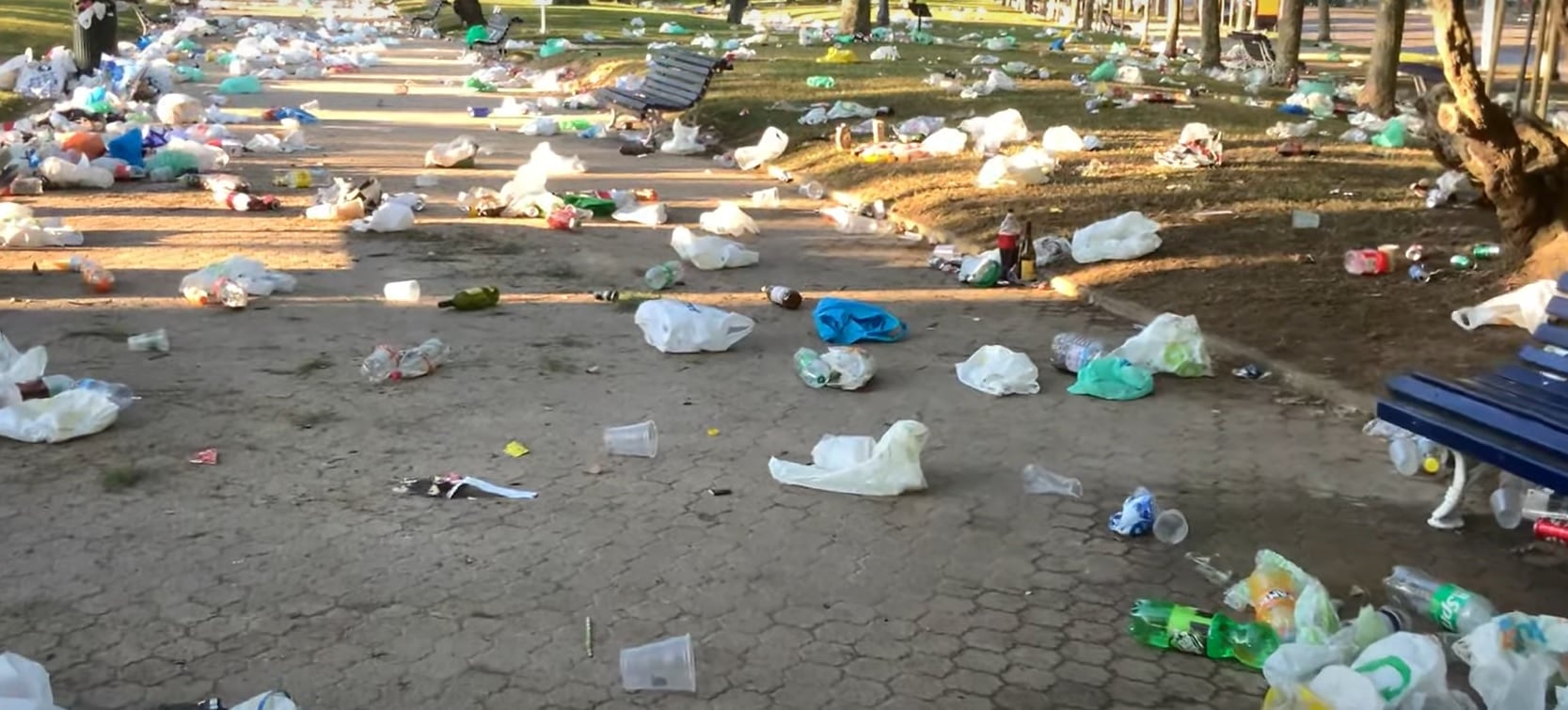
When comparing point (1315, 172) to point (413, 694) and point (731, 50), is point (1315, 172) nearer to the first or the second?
point (413, 694)

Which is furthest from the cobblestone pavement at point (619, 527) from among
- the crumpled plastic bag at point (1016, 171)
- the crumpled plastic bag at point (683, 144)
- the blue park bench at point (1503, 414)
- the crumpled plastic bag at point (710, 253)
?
the crumpled plastic bag at point (683, 144)

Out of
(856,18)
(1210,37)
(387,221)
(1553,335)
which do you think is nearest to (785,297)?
(387,221)

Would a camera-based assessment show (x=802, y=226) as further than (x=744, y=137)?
No

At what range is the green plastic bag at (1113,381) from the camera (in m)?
5.93

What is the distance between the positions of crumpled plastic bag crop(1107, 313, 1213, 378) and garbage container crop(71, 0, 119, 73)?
14478 millimetres

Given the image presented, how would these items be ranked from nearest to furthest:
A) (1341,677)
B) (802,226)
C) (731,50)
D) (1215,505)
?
(1341,677) → (1215,505) → (802,226) → (731,50)

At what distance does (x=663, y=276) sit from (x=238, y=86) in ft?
38.7

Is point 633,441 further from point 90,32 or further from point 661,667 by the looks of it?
point 90,32

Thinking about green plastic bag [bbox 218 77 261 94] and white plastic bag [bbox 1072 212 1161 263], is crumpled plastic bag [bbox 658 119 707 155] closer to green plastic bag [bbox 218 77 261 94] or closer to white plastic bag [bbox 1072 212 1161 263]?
white plastic bag [bbox 1072 212 1161 263]

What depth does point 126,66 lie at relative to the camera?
16.1 meters

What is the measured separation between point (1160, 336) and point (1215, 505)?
1.71 metres

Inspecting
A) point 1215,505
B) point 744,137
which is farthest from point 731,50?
point 1215,505

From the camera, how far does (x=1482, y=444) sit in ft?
12.7

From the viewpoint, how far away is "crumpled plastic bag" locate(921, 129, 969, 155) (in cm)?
1138
